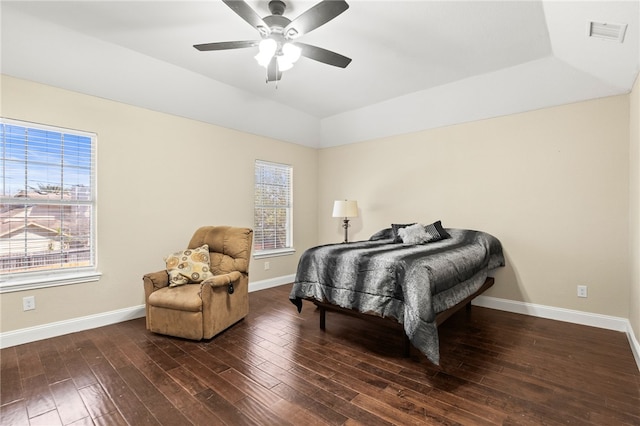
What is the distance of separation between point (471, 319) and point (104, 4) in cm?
478

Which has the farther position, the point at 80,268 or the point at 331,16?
the point at 80,268

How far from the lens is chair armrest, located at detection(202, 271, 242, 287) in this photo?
2.90m

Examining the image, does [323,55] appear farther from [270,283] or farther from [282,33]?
[270,283]

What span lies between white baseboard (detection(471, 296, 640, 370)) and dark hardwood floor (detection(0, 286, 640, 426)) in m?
0.11

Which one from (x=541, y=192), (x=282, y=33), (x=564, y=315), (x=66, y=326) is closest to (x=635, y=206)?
(x=541, y=192)

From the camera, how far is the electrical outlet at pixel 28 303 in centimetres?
283

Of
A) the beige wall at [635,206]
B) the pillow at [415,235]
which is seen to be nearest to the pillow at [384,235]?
the pillow at [415,235]

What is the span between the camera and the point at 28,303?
285 centimetres

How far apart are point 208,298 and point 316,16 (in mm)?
2540

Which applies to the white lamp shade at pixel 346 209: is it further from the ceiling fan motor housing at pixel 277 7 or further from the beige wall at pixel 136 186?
the ceiling fan motor housing at pixel 277 7

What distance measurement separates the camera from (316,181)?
5.90 meters

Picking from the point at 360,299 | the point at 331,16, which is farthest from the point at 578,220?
the point at 331,16

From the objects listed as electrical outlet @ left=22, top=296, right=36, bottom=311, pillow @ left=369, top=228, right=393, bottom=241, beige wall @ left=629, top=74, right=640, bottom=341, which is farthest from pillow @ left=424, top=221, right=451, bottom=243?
electrical outlet @ left=22, top=296, right=36, bottom=311

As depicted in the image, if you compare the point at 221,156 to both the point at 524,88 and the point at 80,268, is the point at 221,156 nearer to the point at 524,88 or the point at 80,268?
the point at 80,268
